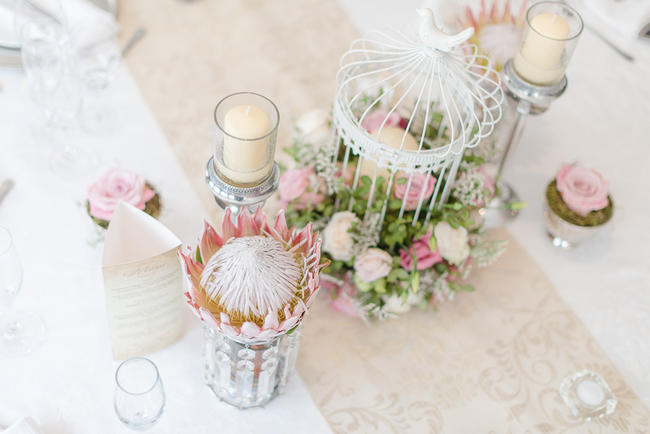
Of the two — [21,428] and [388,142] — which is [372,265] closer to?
[388,142]

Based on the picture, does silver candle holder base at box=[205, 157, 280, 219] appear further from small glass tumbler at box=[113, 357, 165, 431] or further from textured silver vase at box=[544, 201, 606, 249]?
textured silver vase at box=[544, 201, 606, 249]

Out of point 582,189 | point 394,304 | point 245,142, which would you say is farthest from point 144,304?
point 582,189

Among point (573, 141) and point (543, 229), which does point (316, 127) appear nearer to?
point (543, 229)

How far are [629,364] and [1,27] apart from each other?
Result: 57.1 inches

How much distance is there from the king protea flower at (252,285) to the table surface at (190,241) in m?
0.26

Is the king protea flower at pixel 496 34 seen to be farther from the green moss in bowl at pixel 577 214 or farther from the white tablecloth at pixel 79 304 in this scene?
the white tablecloth at pixel 79 304

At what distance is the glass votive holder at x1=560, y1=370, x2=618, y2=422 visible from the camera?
1120mm

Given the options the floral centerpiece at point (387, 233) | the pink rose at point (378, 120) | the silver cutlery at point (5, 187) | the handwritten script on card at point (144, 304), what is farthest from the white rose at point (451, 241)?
the silver cutlery at point (5, 187)

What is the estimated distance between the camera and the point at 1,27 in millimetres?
1437

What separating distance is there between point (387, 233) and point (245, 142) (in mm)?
391

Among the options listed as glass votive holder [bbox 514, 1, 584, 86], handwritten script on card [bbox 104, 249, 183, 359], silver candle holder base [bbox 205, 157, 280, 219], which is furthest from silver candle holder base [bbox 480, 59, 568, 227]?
handwritten script on card [bbox 104, 249, 183, 359]

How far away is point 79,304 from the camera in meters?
1.16

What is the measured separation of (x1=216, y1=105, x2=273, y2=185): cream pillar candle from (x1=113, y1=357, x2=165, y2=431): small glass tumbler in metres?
0.31

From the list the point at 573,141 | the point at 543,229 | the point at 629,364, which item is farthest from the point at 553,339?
the point at 573,141
